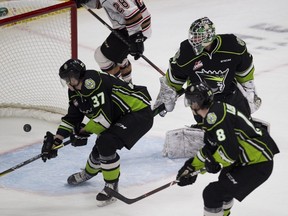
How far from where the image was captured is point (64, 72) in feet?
13.4

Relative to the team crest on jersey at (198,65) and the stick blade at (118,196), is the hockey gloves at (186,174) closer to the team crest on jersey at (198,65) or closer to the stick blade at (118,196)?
the stick blade at (118,196)

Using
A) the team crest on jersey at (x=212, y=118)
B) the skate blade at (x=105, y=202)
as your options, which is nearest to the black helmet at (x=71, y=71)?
the skate blade at (x=105, y=202)

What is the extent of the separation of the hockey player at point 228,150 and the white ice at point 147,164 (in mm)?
574

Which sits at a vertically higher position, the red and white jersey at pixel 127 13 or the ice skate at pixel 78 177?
the red and white jersey at pixel 127 13

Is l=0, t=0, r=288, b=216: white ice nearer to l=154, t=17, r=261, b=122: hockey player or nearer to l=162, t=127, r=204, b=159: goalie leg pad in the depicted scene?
l=162, t=127, r=204, b=159: goalie leg pad

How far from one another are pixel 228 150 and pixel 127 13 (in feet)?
6.08

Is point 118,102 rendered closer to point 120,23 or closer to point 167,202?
point 167,202

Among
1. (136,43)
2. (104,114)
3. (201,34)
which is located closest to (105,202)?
(104,114)

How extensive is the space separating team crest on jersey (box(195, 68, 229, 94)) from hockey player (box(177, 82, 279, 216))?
704mm

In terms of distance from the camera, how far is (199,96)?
3572 millimetres

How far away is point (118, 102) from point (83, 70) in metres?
0.27

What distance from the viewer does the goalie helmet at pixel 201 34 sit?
4258mm

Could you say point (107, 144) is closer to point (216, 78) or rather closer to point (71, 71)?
point (71, 71)

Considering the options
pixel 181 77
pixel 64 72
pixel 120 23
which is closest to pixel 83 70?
pixel 64 72
